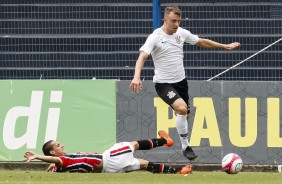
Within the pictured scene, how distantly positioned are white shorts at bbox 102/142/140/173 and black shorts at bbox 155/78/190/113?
1.02 m

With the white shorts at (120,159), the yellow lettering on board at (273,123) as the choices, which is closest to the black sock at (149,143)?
the white shorts at (120,159)

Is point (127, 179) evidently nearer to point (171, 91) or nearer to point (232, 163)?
point (232, 163)

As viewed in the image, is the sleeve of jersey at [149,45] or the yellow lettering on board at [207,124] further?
the yellow lettering on board at [207,124]

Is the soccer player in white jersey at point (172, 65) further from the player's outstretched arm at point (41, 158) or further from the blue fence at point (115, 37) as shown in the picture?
the blue fence at point (115, 37)

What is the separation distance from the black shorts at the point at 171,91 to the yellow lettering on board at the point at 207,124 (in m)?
3.54

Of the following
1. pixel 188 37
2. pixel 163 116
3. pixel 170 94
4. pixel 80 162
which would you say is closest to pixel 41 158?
pixel 80 162

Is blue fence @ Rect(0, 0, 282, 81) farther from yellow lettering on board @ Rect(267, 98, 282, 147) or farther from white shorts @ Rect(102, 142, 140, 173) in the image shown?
white shorts @ Rect(102, 142, 140, 173)

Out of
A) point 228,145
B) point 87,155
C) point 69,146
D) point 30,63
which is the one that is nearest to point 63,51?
point 30,63

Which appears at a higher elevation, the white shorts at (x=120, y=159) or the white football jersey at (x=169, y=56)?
the white football jersey at (x=169, y=56)

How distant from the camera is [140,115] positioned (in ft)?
60.4

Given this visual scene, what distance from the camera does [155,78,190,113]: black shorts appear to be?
559 inches

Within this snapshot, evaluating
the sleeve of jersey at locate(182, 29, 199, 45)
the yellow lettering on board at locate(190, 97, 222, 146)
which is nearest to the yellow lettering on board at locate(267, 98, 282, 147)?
the yellow lettering on board at locate(190, 97, 222, 146)

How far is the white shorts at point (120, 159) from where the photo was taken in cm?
1347

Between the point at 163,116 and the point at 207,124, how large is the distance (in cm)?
78
